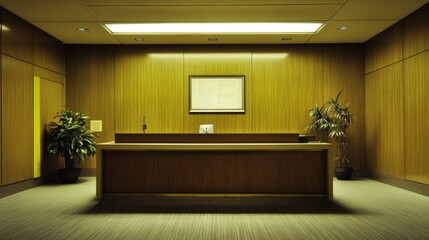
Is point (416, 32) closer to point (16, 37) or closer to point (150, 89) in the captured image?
point (150, 89)

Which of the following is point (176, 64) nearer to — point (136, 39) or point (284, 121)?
point (136, 39)

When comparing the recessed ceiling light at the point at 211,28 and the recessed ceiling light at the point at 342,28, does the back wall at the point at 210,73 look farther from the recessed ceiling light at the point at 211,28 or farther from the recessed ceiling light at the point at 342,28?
the recessed ceiling light at the point at 342,28

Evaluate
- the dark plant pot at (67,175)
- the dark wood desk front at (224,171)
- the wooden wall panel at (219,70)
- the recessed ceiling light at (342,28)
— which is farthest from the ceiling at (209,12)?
the dark plant pot at (67,175)

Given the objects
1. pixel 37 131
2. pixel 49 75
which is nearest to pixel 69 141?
pixel 37 131

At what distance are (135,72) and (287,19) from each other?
146 inches

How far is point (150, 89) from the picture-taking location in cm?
747

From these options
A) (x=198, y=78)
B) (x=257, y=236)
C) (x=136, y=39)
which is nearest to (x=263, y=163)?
(x=257, y=236)

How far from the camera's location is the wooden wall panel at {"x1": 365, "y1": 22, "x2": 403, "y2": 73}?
6.05 metres

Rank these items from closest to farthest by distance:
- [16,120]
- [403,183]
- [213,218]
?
[213,218] → [16,120] → [403,183]

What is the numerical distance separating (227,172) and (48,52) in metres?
4.84

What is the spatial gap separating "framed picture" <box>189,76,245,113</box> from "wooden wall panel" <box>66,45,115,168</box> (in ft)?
6.29

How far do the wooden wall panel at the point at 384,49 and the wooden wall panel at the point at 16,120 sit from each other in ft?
22.9

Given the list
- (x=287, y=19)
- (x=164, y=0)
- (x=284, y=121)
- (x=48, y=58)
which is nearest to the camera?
(x=164, y=0)

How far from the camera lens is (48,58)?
22.1 ft
